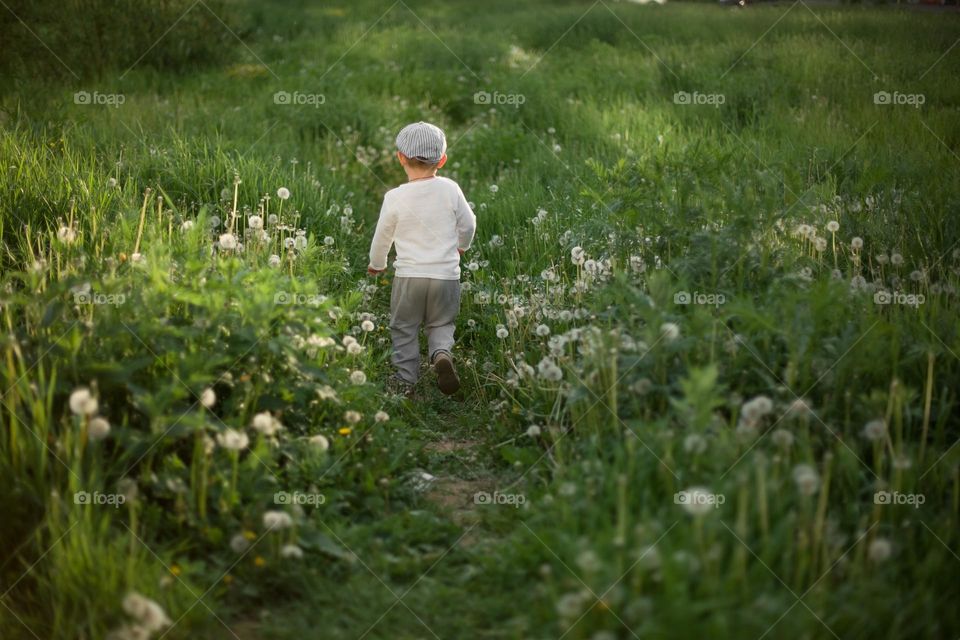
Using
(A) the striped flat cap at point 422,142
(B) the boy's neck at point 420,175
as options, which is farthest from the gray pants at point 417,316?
(A) the striped flat cap at point 422,142

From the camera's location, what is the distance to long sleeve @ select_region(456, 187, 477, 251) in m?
5.20

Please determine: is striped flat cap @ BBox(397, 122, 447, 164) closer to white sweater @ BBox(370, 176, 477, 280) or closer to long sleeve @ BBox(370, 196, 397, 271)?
white sweater @ BBox(370, 176, 477, 280)

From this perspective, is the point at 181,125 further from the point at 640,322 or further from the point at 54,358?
the point at 640,322

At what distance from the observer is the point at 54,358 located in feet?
11.1

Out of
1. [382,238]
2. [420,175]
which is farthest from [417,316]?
[420,175]

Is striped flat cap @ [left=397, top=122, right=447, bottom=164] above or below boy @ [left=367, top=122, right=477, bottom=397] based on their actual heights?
above

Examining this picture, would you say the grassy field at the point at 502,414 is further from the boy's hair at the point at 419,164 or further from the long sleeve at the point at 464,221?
the boy's hair at the point at 419,164

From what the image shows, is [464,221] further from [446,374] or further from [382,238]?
[446,374]

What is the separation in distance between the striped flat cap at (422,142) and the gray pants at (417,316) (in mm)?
754

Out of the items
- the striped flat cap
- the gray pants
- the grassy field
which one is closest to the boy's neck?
the striped flat cap

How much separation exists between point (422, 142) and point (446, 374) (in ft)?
4.59

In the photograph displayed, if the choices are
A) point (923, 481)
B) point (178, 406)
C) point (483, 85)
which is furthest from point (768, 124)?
point (178, 406)

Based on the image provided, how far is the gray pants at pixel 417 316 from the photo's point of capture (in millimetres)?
5141

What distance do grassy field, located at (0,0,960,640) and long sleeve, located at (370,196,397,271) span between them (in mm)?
367
